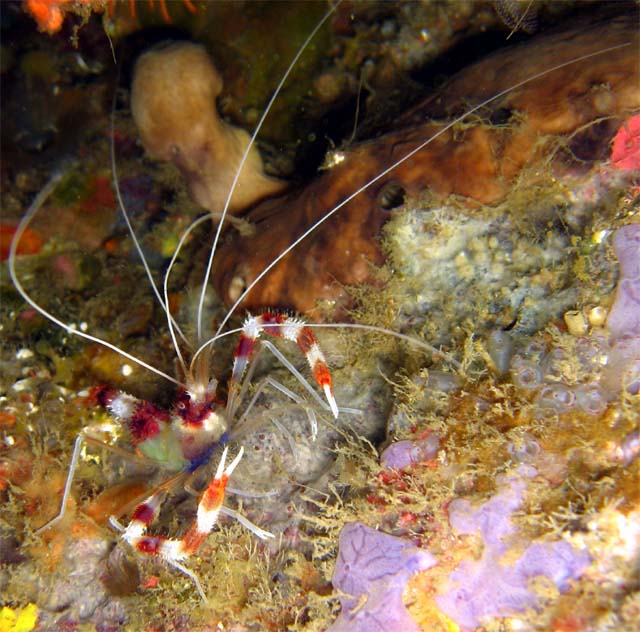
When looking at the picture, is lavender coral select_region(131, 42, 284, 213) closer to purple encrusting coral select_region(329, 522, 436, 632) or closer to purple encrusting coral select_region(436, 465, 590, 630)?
purple encrusting coral select_region(329, 522, 436, 632)

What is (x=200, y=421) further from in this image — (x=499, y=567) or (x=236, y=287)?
(x=499, y=567)

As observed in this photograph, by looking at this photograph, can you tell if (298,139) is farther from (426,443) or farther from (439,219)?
(426,443)

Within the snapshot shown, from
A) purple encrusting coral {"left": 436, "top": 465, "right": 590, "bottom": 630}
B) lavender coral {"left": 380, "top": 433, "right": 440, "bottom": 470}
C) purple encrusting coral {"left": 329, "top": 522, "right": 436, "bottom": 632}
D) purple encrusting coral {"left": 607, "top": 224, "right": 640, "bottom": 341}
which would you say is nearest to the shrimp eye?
lavender coral {"left": 380, "top": 433, "right": 440, "bottom": 470}

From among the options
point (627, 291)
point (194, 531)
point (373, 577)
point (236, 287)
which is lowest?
point (373, 577)

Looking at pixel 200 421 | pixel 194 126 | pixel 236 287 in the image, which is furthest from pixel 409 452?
pixel 194 126

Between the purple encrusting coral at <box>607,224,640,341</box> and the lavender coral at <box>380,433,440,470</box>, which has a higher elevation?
the purple encrusting coral at <box>607,224,640,341</box>

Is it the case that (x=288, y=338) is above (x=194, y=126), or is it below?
below
